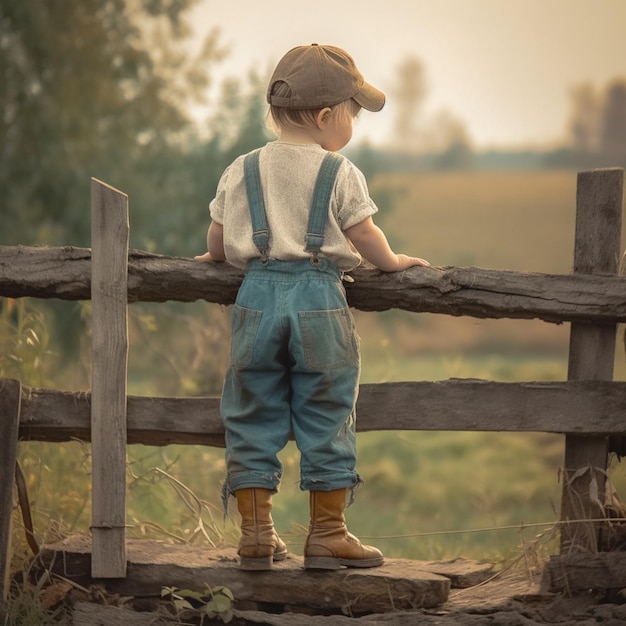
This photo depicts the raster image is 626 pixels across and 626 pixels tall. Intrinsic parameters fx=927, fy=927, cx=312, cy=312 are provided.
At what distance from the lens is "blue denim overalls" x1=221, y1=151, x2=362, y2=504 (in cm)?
318

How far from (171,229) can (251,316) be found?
34.2ft

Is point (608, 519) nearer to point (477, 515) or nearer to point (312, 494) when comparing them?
point (312, 494)

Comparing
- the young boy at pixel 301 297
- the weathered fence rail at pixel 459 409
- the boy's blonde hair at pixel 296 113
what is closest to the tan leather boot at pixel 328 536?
the young boy at pixel 301 297

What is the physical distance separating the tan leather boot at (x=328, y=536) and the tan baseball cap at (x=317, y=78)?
1.37 metres

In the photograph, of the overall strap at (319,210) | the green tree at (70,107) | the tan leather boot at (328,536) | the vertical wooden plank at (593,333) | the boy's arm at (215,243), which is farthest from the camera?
the green tree at (70,107)

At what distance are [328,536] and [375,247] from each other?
105 centimetres

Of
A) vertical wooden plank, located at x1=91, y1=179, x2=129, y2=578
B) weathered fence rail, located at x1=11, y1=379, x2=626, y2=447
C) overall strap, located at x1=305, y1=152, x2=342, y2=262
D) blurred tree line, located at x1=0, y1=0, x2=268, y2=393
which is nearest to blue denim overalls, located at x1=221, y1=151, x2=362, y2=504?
overall strap, located at x1=305, y1=152, x2=342, y2=262

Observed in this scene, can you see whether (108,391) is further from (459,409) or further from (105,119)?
(105,119)

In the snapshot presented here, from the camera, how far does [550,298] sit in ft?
11.3

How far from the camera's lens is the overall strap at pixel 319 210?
10.4ft

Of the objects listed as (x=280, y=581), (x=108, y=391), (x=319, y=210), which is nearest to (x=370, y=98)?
(x=319, y=210)

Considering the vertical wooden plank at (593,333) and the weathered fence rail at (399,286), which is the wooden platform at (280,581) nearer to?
the vertical wooden plank at (593,333)

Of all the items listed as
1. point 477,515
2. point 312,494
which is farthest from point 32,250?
point 477,515

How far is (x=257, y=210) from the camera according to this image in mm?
3207
